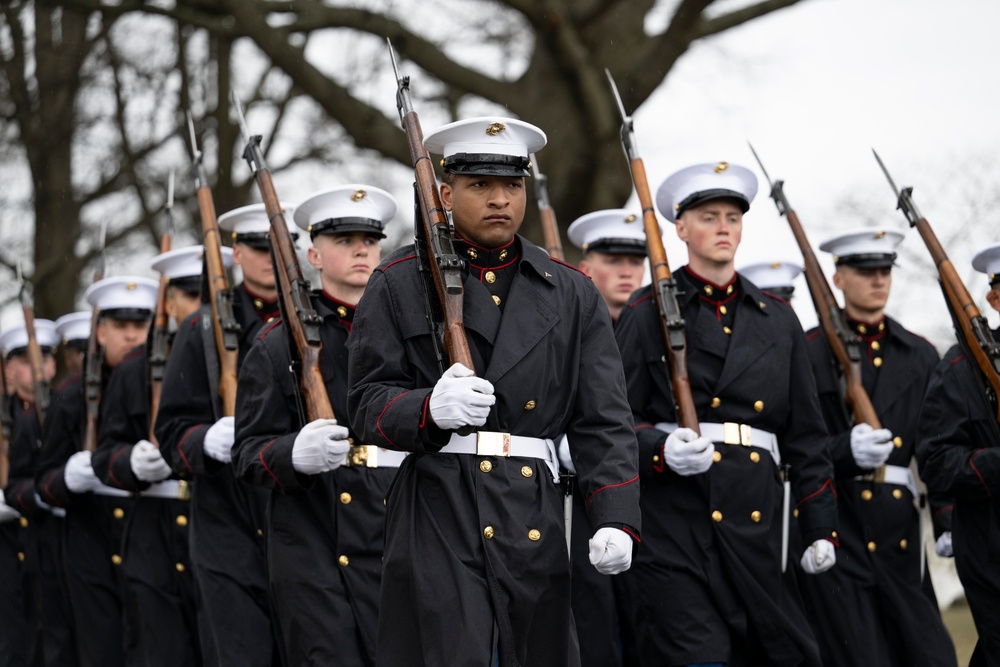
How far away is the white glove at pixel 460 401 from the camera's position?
15.5ft

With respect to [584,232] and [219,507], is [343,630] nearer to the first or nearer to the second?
[219,507]

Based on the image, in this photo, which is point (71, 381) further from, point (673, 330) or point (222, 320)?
point (673, 330)

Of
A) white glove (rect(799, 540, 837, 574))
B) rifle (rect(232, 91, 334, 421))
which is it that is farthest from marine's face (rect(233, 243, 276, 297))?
white glove (rect(799, 540, 837, 574))

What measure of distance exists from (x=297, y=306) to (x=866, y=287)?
3.43 meters

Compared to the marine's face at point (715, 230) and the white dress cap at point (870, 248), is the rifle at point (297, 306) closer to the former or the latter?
the marine's face at point (715, 230)

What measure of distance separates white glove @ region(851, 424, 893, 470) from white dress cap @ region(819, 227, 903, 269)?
1.27 metres

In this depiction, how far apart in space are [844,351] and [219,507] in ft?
10.9

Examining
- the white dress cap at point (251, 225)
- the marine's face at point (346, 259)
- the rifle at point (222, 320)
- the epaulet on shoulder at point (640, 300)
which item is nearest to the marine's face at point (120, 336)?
the rifle at point (222, 320)

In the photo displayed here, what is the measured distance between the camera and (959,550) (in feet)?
24.3

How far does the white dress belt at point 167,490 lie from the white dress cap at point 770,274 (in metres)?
3.82

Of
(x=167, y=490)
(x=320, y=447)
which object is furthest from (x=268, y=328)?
(x=167, y=490)

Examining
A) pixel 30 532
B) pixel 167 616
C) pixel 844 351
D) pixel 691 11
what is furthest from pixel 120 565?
pixel 691 11

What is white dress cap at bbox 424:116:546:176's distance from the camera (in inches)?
206

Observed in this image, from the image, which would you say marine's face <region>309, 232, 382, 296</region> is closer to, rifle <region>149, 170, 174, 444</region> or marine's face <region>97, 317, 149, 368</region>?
rifle <region>149, 170, 174, 444</region>
